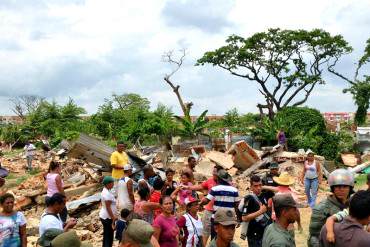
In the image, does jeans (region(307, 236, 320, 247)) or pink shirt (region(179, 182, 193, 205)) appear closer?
jeans (region(307, 236, 320, 247))

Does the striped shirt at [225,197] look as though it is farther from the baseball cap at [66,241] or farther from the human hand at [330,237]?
the baseball cap at [66,241]

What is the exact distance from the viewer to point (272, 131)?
73.3ft

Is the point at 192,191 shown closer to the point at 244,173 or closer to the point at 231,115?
the point at 244,173

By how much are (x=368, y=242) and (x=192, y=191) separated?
417 centimetres

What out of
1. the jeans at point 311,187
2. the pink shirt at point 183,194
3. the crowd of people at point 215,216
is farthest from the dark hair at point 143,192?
the jeans at point 311,187

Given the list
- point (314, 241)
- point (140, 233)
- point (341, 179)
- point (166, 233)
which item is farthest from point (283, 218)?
point (166, 233)

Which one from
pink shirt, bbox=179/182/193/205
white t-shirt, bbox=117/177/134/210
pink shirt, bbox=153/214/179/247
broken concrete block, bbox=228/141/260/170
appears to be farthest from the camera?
broken concrete block, bbox=228/141/260/170

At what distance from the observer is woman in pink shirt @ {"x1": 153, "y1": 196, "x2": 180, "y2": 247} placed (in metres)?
5.27

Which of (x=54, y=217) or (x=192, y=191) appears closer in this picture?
(x=54, y=217)

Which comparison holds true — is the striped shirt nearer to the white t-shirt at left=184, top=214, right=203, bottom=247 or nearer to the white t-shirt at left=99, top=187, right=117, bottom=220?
the white t-shirt at left=184, top=214, right=203, bottom=247

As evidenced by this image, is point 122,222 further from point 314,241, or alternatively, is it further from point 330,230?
point 330,230

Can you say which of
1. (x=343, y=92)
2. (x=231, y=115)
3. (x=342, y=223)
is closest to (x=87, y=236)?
(x=342, y=223)

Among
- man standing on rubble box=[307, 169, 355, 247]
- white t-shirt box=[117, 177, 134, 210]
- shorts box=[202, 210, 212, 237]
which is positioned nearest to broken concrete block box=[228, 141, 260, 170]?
white t-shirt box=[117, 177, 134, 210]

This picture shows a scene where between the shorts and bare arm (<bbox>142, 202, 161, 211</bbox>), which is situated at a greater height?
bare arm (<bbox>142, 202, 161, 211</bbox>)
